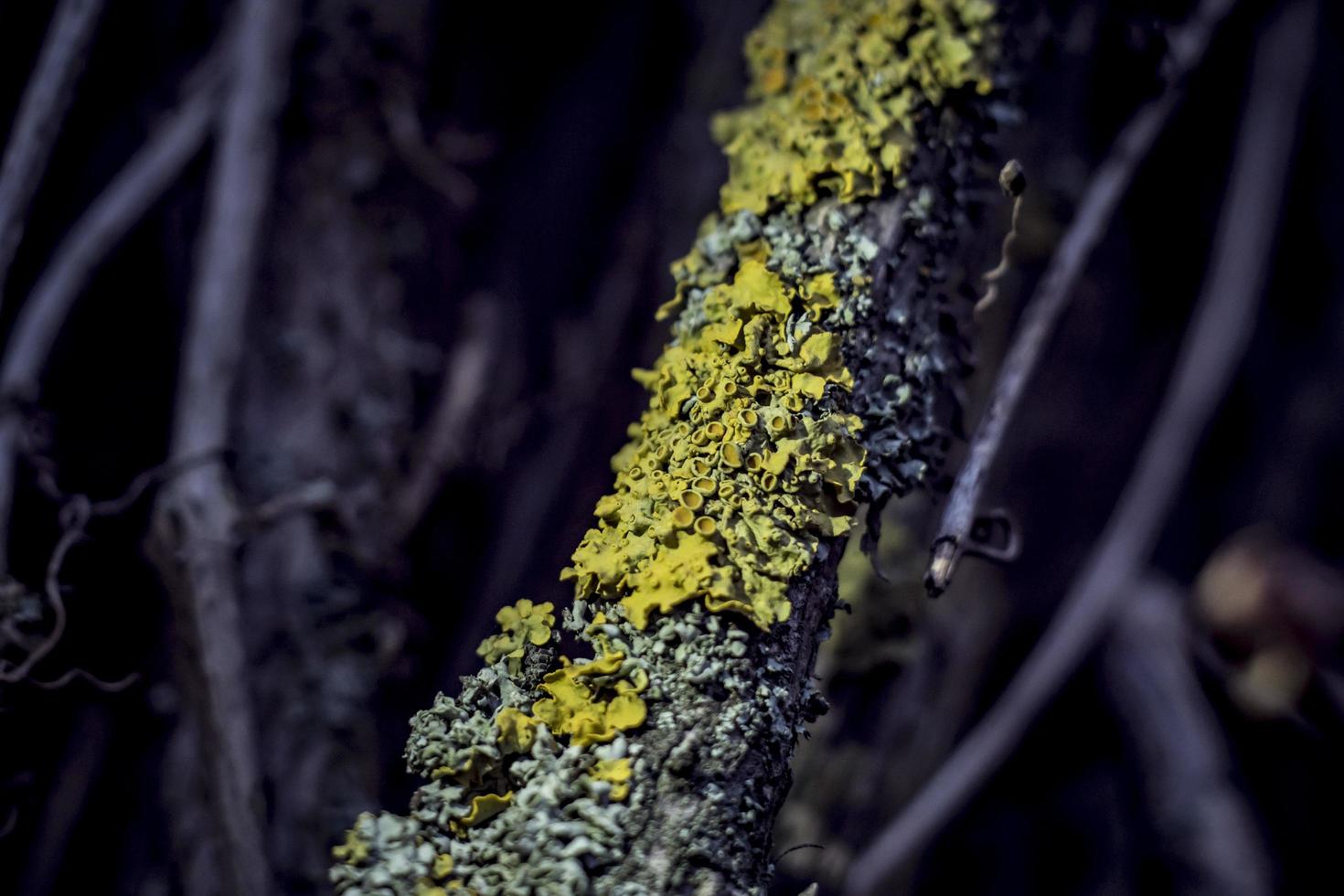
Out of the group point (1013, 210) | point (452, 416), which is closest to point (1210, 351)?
point (1013, 210)

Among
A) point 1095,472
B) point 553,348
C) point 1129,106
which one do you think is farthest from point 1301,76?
point 553,348

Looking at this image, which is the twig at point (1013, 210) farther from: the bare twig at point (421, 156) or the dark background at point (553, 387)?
the bare twig at point (421, 156)

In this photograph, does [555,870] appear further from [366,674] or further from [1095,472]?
[1095,472]

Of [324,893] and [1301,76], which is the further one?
[1301,76]

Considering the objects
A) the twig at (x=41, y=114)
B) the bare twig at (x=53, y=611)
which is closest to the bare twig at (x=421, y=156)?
the twig at (x=41, y=114)

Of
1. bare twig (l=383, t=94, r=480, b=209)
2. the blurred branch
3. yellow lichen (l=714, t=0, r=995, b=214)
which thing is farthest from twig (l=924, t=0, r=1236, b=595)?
the blurred branch

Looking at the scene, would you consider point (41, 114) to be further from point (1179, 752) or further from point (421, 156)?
point (1179, 752)
